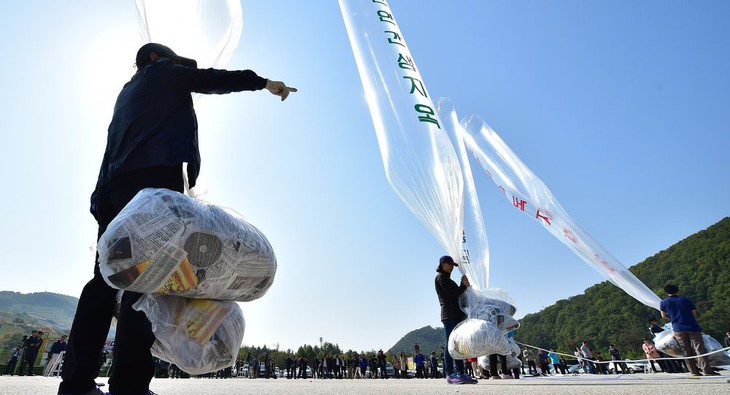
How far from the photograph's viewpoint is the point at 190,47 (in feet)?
8.71

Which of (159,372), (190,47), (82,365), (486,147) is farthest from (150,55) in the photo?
(159,372)

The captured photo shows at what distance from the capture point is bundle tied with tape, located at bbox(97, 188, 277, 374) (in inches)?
53.7

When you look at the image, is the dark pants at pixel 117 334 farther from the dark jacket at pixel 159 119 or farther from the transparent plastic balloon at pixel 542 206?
the transparent plastic balloon at pixel 542 206

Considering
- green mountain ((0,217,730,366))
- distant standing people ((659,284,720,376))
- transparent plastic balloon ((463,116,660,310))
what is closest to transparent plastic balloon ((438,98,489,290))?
transparent plastic balloon ((463,116,660,310))

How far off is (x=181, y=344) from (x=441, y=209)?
13.8 ft

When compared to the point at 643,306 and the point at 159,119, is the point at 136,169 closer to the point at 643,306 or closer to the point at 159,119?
the point at 159,119

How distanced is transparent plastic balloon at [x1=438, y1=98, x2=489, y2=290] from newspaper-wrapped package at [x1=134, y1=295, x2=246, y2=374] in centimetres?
488

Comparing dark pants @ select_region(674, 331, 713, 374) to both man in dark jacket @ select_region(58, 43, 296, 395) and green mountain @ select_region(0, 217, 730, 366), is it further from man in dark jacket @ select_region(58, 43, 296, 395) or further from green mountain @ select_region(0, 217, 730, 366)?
green mountain @ select_region(0, 217, 730, 366)

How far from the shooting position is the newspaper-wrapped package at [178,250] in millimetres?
1360

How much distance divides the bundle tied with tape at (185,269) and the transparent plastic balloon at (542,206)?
6.36m

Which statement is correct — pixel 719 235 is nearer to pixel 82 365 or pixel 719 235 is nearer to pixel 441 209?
pixel 441 209

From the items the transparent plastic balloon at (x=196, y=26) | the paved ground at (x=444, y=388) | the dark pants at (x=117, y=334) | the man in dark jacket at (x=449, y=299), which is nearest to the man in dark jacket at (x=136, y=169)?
the dark pants at (x=117, y=334)

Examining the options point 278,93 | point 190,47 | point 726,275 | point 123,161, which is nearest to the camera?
point 123,161

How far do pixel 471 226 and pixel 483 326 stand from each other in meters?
3.04
